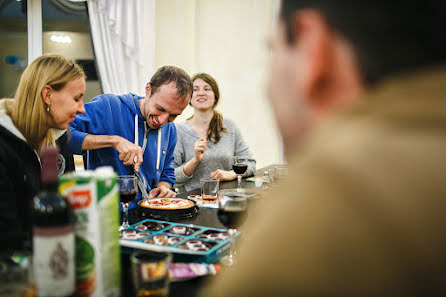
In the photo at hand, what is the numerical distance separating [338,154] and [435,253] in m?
0.13

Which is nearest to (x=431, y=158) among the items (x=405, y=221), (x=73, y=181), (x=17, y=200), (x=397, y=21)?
(x=405, y=221)

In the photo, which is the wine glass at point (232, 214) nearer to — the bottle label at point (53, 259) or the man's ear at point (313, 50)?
the bottle label at point (53, 259)

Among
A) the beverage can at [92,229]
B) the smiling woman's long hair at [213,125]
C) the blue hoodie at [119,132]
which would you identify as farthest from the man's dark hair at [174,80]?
the beverage can at [92,229]

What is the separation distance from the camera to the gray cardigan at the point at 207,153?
9.27ft

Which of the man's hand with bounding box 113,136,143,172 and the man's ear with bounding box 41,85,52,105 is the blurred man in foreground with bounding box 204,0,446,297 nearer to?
the man's ear with bounding box 41,85,52,105

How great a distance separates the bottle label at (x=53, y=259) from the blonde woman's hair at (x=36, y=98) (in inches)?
34.7

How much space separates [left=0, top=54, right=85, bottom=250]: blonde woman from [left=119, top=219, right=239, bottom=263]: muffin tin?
39cm

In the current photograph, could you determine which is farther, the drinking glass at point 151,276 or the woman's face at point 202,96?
the woman's face at point 202,96

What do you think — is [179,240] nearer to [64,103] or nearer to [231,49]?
[64,103]

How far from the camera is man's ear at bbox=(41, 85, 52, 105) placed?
1436 millimetres

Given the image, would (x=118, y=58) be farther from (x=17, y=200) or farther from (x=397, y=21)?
(x=397, y=21)

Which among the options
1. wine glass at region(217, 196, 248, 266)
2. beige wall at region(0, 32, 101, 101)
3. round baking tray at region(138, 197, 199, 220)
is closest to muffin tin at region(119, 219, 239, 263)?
wine glass at region(217, 196, 248, 266)

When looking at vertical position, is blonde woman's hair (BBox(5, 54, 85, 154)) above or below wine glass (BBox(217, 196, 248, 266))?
above

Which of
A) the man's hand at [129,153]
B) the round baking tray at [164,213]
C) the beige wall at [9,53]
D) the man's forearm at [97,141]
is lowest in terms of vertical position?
the round baking tray at [164,213]
